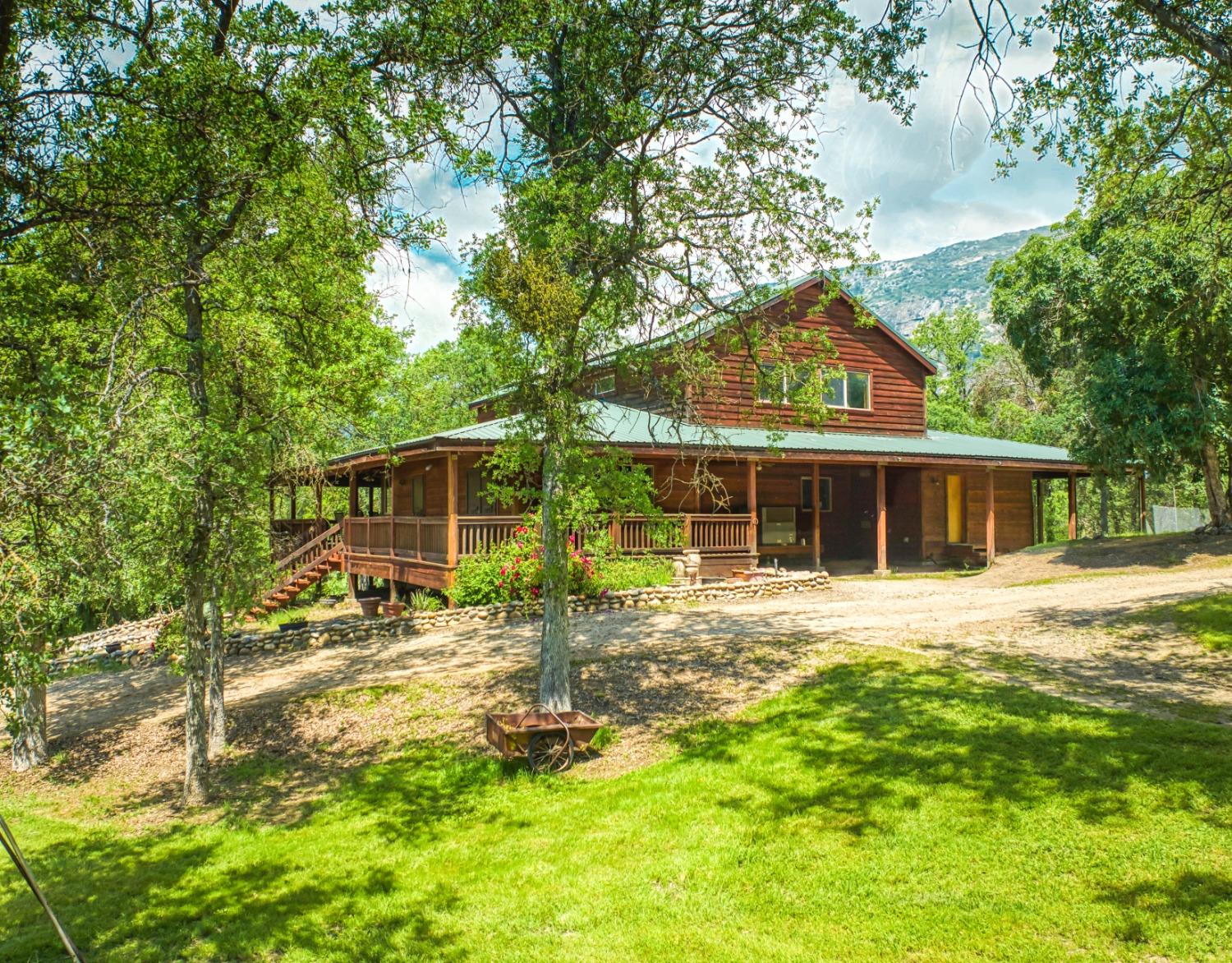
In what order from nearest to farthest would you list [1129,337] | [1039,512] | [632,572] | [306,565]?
[632,572], [1129,337], [306,565], [1039,512]

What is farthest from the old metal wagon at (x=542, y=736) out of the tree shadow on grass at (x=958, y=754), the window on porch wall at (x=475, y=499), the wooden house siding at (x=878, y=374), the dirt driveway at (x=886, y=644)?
the wooden house siding at (x=878, y=374)

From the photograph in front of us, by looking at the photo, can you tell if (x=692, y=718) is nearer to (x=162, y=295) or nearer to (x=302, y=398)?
(x=302, y=398)

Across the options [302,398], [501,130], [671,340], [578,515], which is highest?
[501,130]

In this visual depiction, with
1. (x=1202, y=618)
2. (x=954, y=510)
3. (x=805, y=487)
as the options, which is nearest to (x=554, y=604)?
(x=1202, y=618)

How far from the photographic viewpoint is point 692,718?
8.63 m

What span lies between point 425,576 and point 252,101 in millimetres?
10990

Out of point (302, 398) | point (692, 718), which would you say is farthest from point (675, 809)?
point (302, 398)

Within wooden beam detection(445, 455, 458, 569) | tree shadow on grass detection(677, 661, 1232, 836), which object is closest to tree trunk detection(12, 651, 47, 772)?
wooden beam detection(445, 455, 458, 569)

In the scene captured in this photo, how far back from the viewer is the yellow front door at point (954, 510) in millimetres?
23906

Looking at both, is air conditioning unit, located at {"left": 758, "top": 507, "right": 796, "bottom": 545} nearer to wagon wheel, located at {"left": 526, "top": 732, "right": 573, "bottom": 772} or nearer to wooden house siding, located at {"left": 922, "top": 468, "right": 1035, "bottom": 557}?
wooden house siding, located at {"left": 922, "top": 468, "right": 1035, "bottom": 557}

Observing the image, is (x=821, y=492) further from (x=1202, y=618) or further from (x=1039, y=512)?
(x=1202, y=618)

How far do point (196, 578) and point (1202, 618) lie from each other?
12.2 meters

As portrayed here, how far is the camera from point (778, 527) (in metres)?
22.1

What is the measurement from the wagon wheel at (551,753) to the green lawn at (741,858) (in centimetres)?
23
